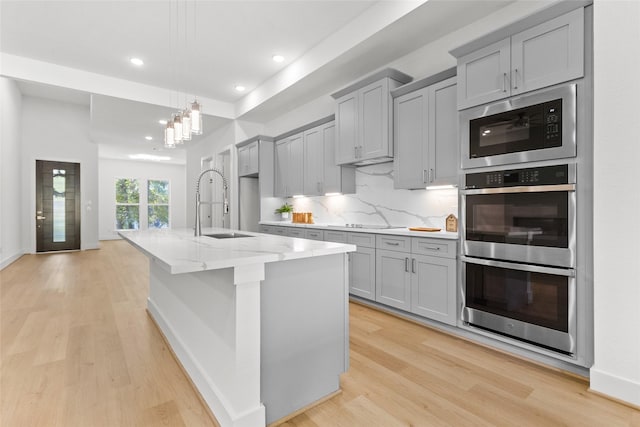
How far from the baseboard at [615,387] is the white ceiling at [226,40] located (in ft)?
9.52

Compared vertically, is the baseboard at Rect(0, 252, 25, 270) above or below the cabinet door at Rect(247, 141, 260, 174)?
below

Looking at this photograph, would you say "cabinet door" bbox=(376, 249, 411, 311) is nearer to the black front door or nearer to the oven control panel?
the oven control panel

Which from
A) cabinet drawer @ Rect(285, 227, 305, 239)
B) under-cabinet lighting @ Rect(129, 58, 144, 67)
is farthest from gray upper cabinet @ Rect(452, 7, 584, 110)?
under-cabinet lighting @ Rect(129, 58, 144, 67)

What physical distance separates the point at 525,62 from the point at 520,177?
801 mm

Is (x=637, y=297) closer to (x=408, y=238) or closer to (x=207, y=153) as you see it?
(x=408, y=238)

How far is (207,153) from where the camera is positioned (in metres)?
7.64

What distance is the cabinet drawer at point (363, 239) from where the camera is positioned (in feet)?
10.7

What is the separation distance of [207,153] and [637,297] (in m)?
7.71

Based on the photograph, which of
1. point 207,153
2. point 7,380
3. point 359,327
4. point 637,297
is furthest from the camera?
point 207,153

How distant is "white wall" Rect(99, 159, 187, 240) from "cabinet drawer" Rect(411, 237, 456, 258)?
9.67 meters

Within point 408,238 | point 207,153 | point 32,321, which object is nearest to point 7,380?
point 32,321

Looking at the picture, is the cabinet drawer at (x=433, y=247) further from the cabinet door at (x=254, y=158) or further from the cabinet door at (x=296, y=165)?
the cabinet door at (x=254, y=158)

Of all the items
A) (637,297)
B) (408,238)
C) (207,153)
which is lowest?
(637,297)

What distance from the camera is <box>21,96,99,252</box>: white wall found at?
6812 mm
